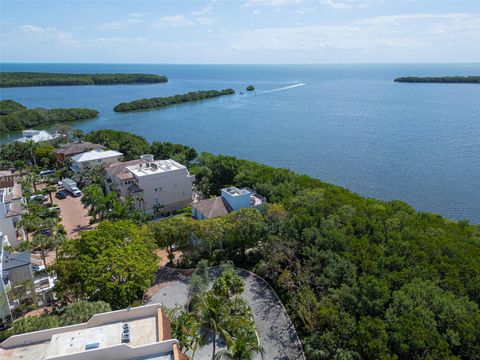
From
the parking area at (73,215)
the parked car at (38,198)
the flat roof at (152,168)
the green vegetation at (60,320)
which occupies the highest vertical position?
the flat roof at (152,168)

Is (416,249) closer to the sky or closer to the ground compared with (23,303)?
closer to the sky

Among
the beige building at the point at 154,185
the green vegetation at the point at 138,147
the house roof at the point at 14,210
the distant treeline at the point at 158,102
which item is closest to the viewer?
the house roof at the point at 14,210

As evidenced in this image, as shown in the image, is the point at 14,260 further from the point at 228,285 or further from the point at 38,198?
the point at 38,198

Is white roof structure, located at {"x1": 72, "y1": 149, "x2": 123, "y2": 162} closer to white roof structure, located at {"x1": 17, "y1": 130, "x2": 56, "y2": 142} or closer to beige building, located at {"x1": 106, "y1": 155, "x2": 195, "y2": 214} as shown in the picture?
beige building, located at {"x1": 106, "y1": 155, "x2": 195, "y2": 214}

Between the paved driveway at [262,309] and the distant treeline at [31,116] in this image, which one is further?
the distant treeline at [31,116]

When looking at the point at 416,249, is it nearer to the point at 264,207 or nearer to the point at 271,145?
the point at 264,207

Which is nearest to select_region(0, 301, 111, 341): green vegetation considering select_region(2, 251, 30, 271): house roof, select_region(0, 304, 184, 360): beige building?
select_region(0, 304, 184, 360): beige building

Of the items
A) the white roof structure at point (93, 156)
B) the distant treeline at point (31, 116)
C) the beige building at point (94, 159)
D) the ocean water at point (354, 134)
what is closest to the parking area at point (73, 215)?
the beige building at point (94, 159)

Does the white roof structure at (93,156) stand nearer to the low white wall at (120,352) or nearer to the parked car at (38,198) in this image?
the parked car at (38,198)

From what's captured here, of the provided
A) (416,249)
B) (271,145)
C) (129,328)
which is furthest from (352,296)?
(271,145)
